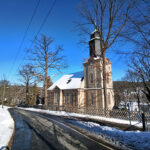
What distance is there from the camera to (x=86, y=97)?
79.0 ft

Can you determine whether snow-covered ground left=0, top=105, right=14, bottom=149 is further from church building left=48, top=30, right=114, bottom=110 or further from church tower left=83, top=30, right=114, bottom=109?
church tower left=83, top=30, right=114, bottom=109

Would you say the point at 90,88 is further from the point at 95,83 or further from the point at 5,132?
the point at 5,132

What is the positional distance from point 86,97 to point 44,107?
386 inches

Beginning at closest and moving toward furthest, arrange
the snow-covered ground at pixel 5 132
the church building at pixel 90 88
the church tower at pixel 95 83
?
the snow-covered ground at pixel 5 132
the church tower at pixel 95 83
the church building at pixel 90 88

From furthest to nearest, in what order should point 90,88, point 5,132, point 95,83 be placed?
point 90,88, point 95,83, point 5,132

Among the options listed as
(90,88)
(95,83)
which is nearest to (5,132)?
(90,88)

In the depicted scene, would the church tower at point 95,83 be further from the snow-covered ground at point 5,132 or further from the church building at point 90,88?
the snow-covered ground at point 5,132

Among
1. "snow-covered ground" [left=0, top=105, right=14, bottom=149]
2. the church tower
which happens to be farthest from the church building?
"snow-covered ground" [left=0, top=105, right=14, bottom=149]

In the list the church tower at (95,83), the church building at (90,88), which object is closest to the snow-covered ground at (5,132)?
the church building at (90,88)

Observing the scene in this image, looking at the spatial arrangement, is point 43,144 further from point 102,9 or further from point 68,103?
point 68,103

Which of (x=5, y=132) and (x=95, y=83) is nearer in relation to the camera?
(x=5, y=132)

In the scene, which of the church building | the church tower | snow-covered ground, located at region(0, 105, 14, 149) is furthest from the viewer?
the church building

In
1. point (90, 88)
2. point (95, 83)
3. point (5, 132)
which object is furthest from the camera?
point (90, 88)

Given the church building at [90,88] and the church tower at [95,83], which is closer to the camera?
the church tower at [95,83]
